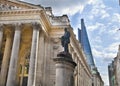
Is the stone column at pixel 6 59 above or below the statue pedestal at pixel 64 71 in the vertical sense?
above

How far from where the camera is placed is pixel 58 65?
13992mm

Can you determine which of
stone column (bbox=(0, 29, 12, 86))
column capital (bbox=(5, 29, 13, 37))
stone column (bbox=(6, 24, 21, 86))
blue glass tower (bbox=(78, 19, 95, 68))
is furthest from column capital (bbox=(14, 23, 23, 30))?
blue glass tower (bbox=(78, 19, 95, 68))

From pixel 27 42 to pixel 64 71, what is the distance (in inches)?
816

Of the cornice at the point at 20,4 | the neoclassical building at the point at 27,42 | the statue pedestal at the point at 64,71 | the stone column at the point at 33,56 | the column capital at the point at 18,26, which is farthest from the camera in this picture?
the cornice at the point at 20,4

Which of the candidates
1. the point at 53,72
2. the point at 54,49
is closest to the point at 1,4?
the point at 54,49

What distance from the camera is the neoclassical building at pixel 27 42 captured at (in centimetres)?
2706

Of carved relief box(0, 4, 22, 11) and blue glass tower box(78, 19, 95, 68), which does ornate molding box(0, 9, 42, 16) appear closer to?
carved relief box(0, 4, 22, 11)

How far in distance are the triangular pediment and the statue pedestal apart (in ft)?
55.4

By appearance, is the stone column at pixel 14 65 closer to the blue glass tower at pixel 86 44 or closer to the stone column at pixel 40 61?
the stone column at pixel 40 61

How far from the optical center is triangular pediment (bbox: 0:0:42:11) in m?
29.9

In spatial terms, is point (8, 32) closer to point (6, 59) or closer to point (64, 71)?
point (6, 59)

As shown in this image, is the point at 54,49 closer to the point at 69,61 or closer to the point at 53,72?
the point at 53,72

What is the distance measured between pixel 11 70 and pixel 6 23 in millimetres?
7069

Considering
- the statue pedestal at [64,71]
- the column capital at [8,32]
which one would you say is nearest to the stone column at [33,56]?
the column capital at [8,32]
